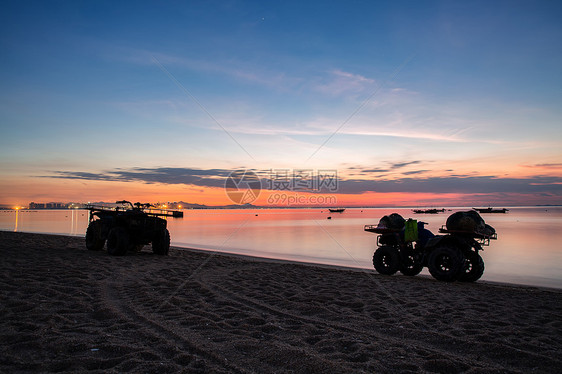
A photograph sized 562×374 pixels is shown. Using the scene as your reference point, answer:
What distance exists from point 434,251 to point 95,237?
49.4 feet

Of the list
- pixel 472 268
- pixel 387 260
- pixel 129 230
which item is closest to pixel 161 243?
pixel 129 230

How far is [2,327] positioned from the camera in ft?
18.6

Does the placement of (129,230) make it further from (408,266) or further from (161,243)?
(408,266)

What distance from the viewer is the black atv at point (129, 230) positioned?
620 inches

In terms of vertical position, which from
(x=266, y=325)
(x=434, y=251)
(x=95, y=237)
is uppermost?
(x=434, y=251)

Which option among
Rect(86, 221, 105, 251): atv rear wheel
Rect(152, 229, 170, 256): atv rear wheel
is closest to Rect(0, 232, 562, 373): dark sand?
Answer: Rect(152, 229, 170, 256): atv rear wheel

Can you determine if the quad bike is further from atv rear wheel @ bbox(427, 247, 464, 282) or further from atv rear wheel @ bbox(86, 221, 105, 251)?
atv rear wheel @ bbox(86, 221, 105, 251)

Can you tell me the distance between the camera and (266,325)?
6270mm

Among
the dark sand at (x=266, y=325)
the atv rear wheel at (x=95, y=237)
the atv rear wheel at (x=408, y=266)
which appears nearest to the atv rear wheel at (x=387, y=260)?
the atv rear wheel at (x=408, y=266)

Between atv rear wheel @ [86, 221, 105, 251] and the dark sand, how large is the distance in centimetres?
646

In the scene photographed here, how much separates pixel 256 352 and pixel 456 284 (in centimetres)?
807

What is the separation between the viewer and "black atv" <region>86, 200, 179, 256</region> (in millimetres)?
15746

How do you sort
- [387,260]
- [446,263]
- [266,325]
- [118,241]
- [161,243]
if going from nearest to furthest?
1. [266,325]
2. [446,263]
3. [387,260]
4. [118,241]
5. [161,243]

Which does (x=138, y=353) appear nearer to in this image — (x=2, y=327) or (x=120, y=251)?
(x=2, y=327)
